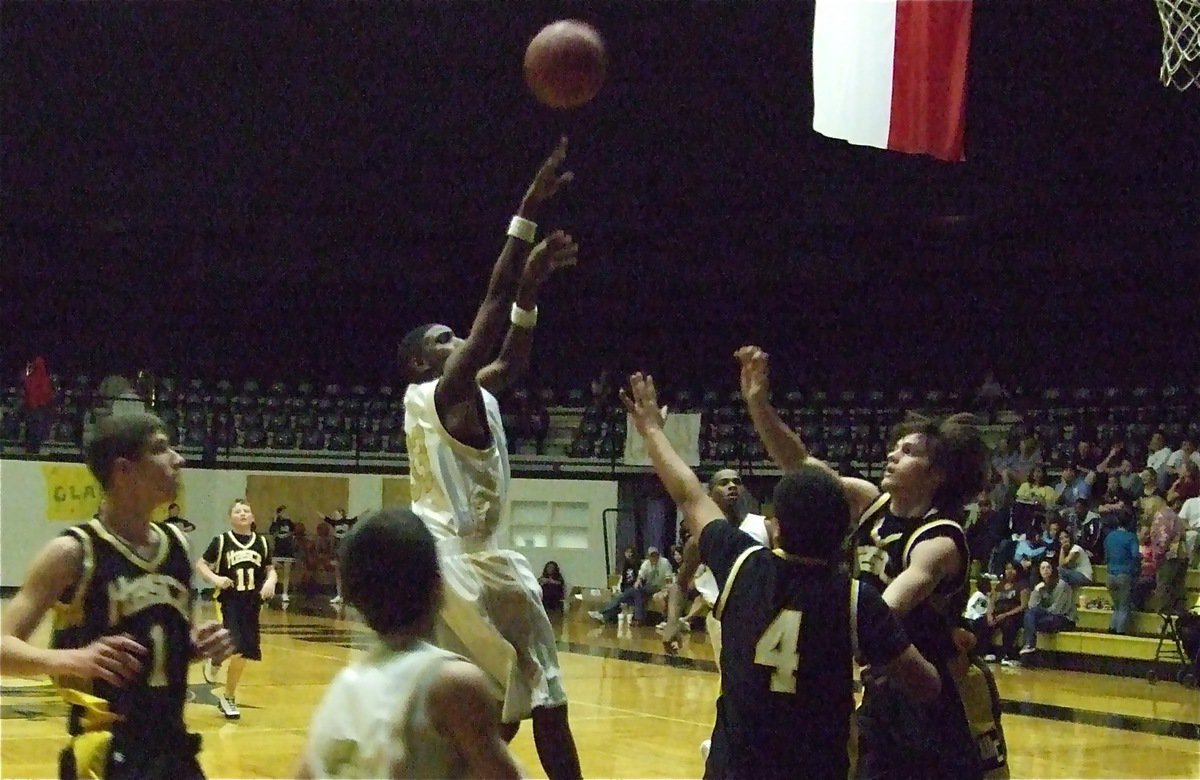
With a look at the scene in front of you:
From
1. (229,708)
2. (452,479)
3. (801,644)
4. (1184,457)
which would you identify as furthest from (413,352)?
(1184,457)

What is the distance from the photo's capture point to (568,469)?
814 inches

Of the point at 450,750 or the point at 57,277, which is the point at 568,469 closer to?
the point at 57,277

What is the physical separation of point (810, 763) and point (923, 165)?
58.8 ft

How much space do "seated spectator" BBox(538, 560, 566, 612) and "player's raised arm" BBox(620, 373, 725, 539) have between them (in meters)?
15.7

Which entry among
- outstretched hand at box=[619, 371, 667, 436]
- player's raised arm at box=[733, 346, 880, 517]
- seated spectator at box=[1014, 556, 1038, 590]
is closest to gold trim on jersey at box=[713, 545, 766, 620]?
outstretched hand at box=[619, 371, 667, 436]

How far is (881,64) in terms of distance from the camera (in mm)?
7188

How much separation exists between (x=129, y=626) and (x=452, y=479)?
134cm

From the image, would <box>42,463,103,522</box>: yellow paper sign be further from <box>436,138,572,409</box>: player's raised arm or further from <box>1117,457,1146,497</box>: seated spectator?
<box>436,138,572,409</box>: player's raised arm

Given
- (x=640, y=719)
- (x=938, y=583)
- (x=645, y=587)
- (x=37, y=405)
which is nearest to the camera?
(x=938, y=583)

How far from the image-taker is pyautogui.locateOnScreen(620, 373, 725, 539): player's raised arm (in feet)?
11.1

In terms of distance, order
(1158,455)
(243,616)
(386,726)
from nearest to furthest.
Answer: (386,726) → (243,616) → (1158,455)

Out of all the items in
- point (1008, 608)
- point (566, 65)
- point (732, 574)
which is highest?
point (566, 65)

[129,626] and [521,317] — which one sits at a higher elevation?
[521,317]

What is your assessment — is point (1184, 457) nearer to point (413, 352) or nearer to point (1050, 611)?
point (1050, 611)
